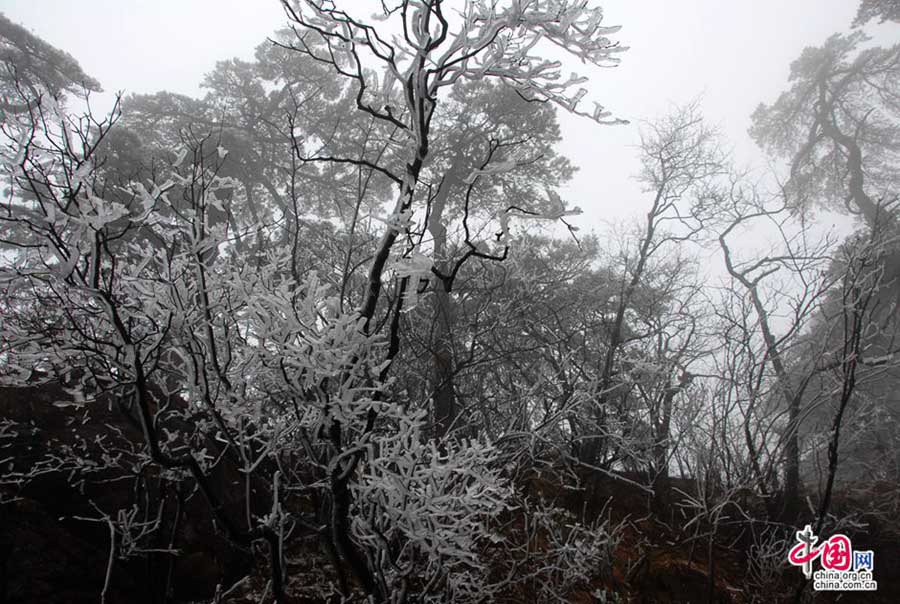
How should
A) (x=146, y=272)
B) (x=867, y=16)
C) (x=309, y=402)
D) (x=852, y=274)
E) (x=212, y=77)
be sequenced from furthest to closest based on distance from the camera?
(x=867, y=16), (x=212, y=77), (x=852, y=274), (x=146, y=272), (x=309, y=402)

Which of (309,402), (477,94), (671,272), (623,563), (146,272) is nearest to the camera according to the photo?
(309,402)

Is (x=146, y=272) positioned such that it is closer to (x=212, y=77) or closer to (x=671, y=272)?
(x=671, y=272)

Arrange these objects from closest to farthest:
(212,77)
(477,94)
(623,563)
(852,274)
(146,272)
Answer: (146,272) < (852,274) < (623,563) < (477,94) < (212,77)

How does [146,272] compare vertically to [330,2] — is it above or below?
below

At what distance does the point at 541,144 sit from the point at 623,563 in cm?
1037

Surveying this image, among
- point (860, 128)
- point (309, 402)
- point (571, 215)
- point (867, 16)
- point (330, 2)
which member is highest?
point (867, 16)

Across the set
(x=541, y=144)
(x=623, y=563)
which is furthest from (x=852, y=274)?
(x=541, y=144)

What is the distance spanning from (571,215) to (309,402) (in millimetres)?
1546

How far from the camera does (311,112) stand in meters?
13.2

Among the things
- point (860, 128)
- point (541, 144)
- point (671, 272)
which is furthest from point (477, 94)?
point (860, 128)

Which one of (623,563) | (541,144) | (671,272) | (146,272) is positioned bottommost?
(623,563)

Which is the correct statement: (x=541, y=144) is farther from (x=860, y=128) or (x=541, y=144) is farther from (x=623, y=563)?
(x=860, y=128)

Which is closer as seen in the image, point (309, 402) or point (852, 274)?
point (309, 402)

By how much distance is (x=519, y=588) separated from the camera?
4.23m
